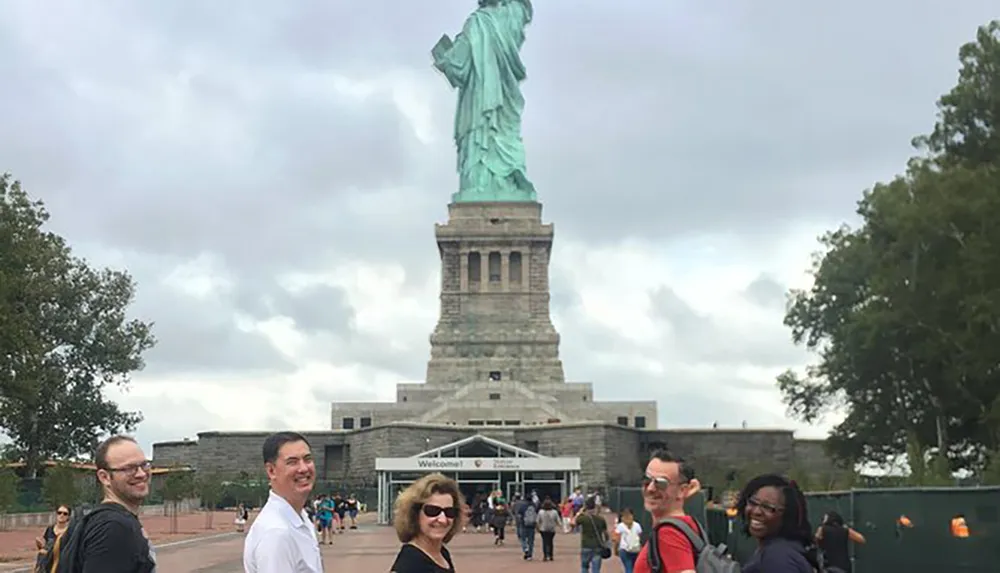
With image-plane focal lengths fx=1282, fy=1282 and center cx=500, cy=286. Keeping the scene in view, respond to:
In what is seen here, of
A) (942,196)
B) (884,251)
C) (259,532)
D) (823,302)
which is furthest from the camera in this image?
(823,302)

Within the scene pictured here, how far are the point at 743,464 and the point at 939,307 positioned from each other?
2719cm

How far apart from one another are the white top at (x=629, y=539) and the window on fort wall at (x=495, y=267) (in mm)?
60088

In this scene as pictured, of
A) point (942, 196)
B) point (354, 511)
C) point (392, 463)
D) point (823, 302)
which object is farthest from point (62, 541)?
point (823, 302)

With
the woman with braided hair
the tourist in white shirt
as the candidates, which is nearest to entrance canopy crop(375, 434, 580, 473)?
the tourist in white shirt

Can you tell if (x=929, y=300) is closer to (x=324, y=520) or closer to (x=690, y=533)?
(x=324, y=520)

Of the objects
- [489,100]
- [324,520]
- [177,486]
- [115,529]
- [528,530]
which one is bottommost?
[528,530]

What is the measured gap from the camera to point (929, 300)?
3916 centimetres

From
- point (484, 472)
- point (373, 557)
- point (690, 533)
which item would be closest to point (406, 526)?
point (690, 533)

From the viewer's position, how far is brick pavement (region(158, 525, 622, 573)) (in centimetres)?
2298

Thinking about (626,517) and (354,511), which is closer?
(626,517)

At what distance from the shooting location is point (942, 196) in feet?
120

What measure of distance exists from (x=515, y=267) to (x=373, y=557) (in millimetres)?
53433

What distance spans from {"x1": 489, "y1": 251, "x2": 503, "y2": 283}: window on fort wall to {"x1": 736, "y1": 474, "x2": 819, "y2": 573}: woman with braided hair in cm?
7322

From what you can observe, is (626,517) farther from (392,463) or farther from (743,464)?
(743,464)
